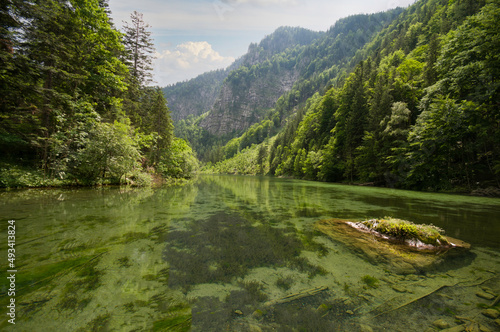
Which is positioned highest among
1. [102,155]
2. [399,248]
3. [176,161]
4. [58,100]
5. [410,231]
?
[58,100]

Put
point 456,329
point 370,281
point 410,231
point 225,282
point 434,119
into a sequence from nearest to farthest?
point 456,329
point 225,282
point 370,281
point 410,231
point 434,119

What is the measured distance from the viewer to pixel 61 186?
558 inches

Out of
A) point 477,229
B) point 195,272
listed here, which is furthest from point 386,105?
point 195,272

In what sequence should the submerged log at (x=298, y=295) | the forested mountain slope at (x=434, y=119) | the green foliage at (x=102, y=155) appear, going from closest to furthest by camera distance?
the submerged log at (x=298, y=295), the green foliage at (x=102, y=155), the forested mountain slope at (x=434, y=119)

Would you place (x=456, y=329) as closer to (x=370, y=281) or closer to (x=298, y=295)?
(x=370, y=281)

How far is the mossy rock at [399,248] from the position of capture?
440 cm

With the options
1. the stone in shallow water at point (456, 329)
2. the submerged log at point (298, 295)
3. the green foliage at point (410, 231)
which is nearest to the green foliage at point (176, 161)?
the green foliage at point (410, 231)

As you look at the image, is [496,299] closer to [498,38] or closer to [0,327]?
[0,327]

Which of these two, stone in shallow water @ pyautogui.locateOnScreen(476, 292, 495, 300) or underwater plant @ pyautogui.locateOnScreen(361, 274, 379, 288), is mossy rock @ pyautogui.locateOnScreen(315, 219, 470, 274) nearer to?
underwater plant @ pyautogui.locateOnScreen(361, 274, 379, 288)

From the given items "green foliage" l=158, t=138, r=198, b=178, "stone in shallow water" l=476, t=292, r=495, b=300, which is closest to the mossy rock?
"stone in shallow water" l=476, t=292, r=495, b=300

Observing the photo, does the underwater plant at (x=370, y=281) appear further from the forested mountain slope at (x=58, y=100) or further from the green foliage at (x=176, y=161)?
the green foliage at (x=176, y=161)

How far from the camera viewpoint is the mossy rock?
4.40 m

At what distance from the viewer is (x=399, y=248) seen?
5.33 metres

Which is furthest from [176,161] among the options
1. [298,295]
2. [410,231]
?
[298,295]
